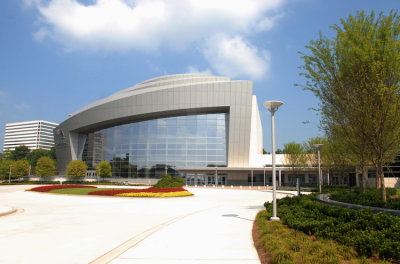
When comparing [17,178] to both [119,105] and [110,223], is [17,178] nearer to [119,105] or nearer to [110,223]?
[119,105]

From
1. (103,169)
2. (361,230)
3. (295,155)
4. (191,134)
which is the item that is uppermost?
(191,134)

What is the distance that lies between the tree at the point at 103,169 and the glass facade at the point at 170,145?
1792mm

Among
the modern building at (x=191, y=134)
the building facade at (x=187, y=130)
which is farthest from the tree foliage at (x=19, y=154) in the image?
the modern building at (x=191, y=134)

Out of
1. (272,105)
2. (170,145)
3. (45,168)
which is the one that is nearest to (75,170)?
(45,168)

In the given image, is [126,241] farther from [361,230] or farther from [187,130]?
[187,130]

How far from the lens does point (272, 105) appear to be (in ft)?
44.6

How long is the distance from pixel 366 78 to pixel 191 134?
163ft

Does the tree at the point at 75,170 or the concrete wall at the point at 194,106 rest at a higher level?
the concrete wall at the point at 194,106

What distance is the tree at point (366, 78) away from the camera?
1257 cm

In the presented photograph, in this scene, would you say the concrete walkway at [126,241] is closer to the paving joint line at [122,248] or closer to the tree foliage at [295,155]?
the paving joint line at [122,248]

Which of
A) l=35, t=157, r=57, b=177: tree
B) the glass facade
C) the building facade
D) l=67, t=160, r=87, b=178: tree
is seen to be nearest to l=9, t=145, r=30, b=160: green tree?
l=35, t=157, r=57, b=177: tree

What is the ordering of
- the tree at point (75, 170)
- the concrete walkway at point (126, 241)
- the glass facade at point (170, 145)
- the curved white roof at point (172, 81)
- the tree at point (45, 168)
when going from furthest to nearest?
the tree at point (45, 168)
the curved white roof at point (172, 81)
the tree at point (75, 170)
the glass facade at point (170, 145)
the concrete walkway at point (126, 241)

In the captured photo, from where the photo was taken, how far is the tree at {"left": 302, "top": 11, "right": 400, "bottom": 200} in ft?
41.2

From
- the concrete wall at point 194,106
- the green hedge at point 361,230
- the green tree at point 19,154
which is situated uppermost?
the concrete wall at point 194,106
